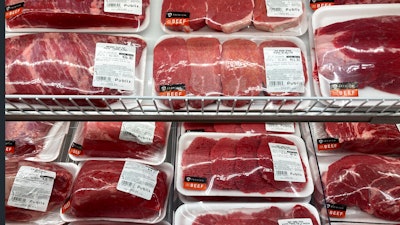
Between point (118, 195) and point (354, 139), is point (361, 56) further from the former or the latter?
point (118, 195)

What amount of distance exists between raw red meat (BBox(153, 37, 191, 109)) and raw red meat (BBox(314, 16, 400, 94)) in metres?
0.53

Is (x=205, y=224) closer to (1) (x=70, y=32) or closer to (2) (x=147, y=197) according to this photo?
(2) (x=147, y=197)

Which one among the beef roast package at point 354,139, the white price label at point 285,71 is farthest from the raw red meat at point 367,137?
the white price label at point 285,71

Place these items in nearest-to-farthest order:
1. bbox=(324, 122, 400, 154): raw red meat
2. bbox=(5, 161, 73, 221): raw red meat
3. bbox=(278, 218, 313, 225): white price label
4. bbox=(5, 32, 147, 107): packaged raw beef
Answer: bbox=(5, 32, 147, 107): packaged raw beef < bbox=(278, 218, 313, 225): white price label < bbox=(5, 161, 73, 221): raw red meat < bbox=(324, 122, 400, 154): raw red meat

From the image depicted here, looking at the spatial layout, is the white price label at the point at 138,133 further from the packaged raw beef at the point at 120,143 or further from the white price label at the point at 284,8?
the white price label at the point at 284,8

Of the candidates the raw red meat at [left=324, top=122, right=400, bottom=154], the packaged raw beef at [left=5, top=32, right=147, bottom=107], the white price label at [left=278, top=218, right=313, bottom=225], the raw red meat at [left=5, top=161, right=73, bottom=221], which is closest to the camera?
the packaged raw beef at [left=5, top=32, right=147, bottom=107]

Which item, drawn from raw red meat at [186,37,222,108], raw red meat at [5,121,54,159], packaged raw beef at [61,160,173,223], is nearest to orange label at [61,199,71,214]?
packaged raw beef at [61,160,173,223]

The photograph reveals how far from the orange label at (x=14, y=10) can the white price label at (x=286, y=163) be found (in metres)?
1.24

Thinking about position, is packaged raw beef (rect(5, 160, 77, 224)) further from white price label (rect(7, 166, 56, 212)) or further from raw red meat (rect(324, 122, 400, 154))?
raw red meat (rect(324, 122, 400, 154))

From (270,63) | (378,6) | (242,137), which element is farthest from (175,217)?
(378,6)

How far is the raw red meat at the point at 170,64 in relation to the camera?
137 centimetres

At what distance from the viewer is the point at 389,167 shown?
160 centimetres

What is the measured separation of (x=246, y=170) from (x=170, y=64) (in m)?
0.58

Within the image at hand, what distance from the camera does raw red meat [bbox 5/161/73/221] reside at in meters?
1.56
